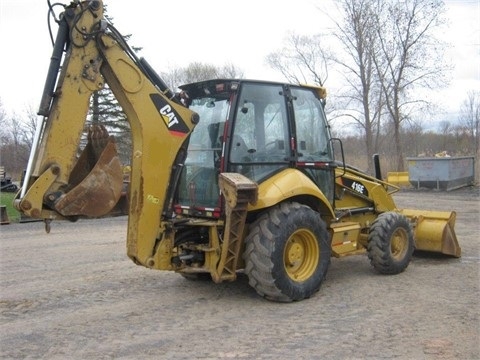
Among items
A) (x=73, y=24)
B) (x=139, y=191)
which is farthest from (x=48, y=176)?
(x=73, y=24)

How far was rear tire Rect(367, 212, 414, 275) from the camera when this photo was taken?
6.62 meters

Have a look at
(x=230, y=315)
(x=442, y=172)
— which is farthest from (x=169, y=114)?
(x=442, y=172)

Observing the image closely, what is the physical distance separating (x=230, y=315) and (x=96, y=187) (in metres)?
1.82

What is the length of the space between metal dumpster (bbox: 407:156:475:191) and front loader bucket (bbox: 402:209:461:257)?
12327mm

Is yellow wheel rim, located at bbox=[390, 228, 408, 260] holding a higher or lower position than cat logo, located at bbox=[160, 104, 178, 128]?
lower

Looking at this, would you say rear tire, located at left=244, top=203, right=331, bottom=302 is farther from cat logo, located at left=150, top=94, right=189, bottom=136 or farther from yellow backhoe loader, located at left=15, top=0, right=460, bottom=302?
cat logo, located at left=150, top=94, right=189, bottom=136

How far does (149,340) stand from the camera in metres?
4.46

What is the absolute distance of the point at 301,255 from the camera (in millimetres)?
5781

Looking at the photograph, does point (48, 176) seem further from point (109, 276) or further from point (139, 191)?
point (109, 276)

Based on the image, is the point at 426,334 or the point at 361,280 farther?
the point at 361,280

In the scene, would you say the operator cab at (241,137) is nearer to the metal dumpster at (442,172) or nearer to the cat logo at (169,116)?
the cat logo at (169,116)

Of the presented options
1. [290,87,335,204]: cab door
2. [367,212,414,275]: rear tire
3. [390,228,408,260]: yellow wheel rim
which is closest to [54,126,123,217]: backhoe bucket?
[290,87,335,204]: cab door

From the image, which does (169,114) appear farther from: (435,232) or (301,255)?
Result: (435,232)

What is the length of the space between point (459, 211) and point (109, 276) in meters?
10.6
